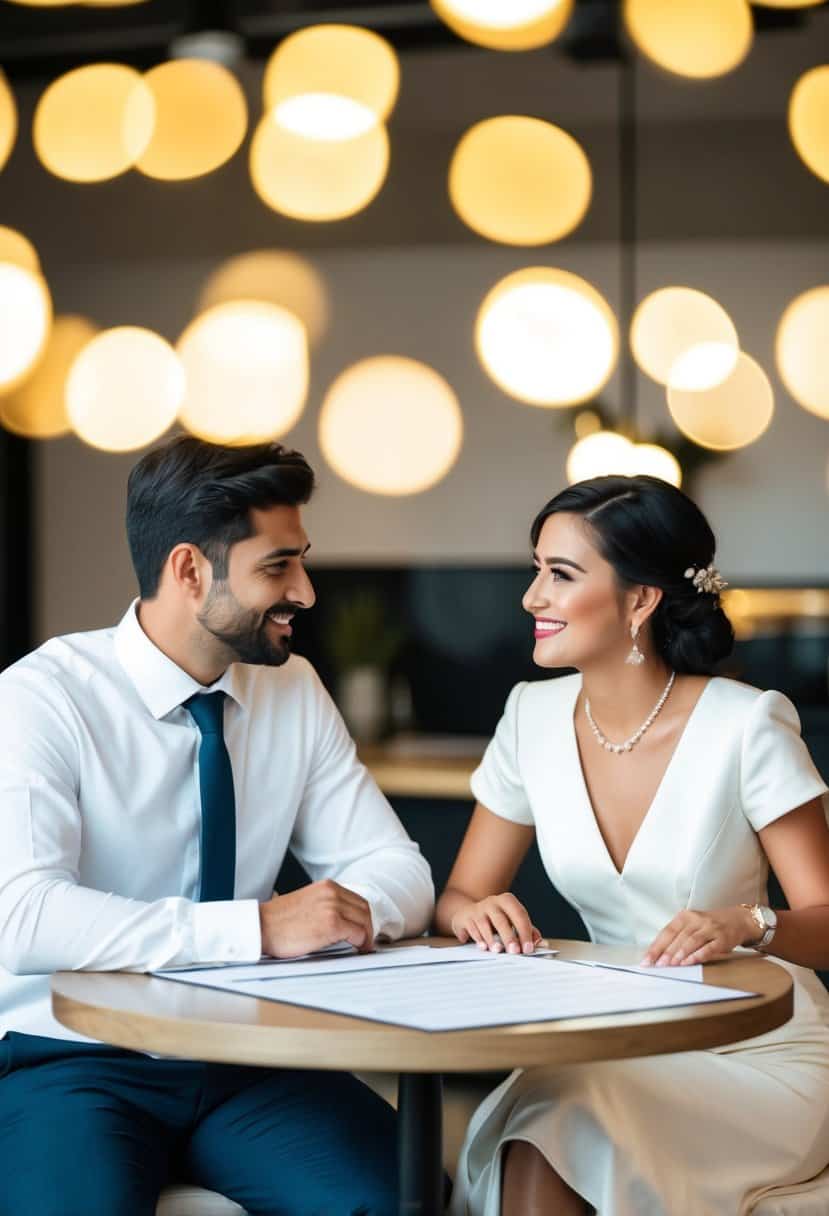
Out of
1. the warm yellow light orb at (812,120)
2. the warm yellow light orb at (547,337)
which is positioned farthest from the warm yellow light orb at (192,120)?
the warm yellow light orb at (812,120)

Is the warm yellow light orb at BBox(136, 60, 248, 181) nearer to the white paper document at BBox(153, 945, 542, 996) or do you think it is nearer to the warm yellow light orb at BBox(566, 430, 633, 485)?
the warm yellow light orb at BBox(566, 430, 633, 485)

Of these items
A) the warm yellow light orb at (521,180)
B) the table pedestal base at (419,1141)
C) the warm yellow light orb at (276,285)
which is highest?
the warm yellow light orb at (521,180)

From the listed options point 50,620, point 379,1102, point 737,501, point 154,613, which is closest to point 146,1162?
point 379,1102

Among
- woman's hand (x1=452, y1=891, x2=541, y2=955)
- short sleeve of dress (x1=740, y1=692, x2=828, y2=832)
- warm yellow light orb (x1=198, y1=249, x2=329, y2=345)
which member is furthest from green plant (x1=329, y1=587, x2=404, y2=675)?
woman's hand (x1=452, y1=891, x2=541, y2=955)

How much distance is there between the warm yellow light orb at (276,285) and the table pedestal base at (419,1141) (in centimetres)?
459

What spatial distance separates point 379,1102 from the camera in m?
2.09

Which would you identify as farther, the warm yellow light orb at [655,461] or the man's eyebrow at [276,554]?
the warm yellow light orb at [655,461]

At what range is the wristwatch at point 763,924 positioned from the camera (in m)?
2.01

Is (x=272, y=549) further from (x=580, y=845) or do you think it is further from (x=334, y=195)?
(x=334, y=195)

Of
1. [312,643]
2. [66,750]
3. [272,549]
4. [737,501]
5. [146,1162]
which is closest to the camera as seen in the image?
[146,1162]

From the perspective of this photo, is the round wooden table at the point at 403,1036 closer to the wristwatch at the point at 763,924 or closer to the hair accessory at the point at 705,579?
the wristwatch at the point at 763,924

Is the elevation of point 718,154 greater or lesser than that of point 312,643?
greater

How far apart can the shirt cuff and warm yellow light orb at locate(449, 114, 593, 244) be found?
4.31 m

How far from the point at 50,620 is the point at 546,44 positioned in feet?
9.30
